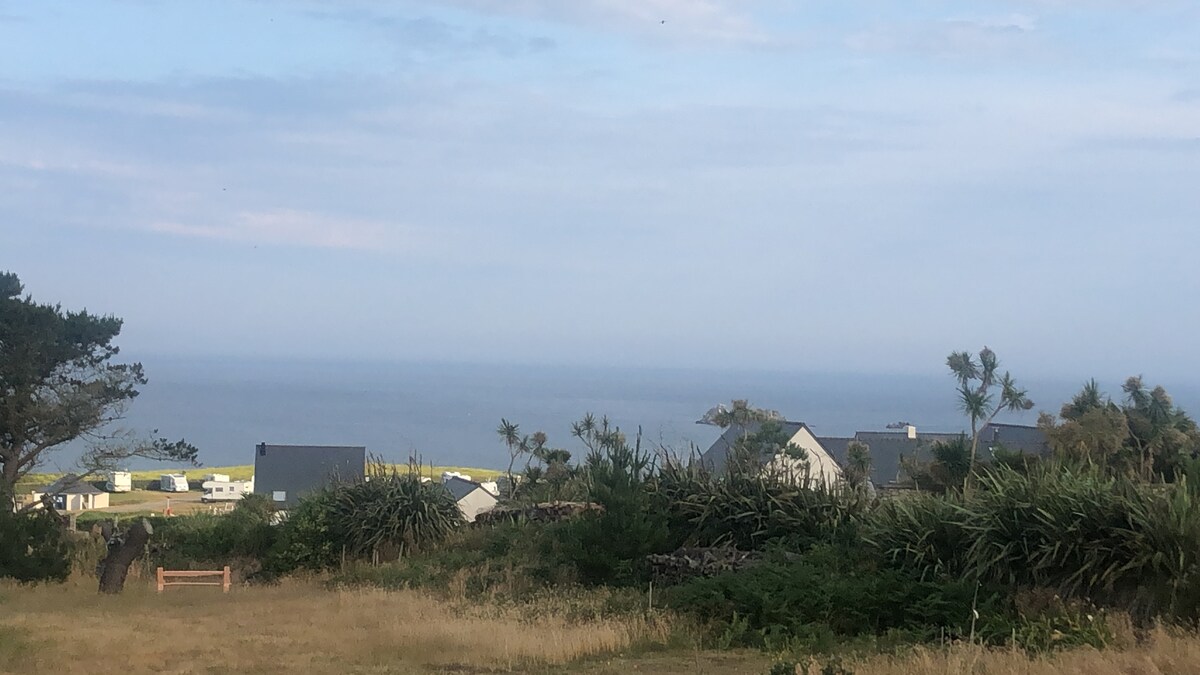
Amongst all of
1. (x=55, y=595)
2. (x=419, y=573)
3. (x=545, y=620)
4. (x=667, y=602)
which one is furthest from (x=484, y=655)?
(x=55, y=595)

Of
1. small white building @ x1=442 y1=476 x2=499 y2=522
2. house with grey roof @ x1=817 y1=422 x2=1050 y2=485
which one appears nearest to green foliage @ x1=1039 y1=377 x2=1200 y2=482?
house with grey roof @ x1=817 y1=422 x2=1050 y2=485

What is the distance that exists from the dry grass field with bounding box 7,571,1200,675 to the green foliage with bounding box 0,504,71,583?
14.9 feet

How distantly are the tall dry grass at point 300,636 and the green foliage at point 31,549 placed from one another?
11.5 feet

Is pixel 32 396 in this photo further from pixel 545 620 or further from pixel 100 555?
pixel 545 620

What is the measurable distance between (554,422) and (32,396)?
370 feet

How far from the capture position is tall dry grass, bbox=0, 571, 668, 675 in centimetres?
951

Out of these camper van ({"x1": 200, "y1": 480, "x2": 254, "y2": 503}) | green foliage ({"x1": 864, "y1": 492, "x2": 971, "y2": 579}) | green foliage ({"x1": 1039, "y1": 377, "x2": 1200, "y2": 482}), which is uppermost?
green foliage ({"x1": 1039, "y1": 377, "x2": 1200, "y2": 482})

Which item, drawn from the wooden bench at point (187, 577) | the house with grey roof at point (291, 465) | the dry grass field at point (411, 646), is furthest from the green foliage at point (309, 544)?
the house with grey roof at point (291, 465)

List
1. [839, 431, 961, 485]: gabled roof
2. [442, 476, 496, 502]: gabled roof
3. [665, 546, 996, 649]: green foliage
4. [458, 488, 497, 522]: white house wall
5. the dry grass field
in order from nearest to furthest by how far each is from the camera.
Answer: the dry grass field, [665, 546, 996, 649]: green foliage, [458, 488, 497, 522]: white house wall, [839, 431, 961, 485]: gabled roof, [442, 476, 496, 502]: gabled roof

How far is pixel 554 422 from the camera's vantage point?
144m

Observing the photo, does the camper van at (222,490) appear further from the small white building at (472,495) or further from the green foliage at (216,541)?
the green foliage at (216,541)

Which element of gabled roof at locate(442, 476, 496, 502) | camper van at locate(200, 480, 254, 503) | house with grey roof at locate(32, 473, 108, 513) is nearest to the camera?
gabled roof at locate(442, 476, 496, 502)

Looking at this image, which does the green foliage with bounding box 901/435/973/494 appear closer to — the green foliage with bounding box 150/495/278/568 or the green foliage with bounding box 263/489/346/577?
the green foliage with bounding box 263/489/346/577

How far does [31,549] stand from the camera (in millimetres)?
19328
